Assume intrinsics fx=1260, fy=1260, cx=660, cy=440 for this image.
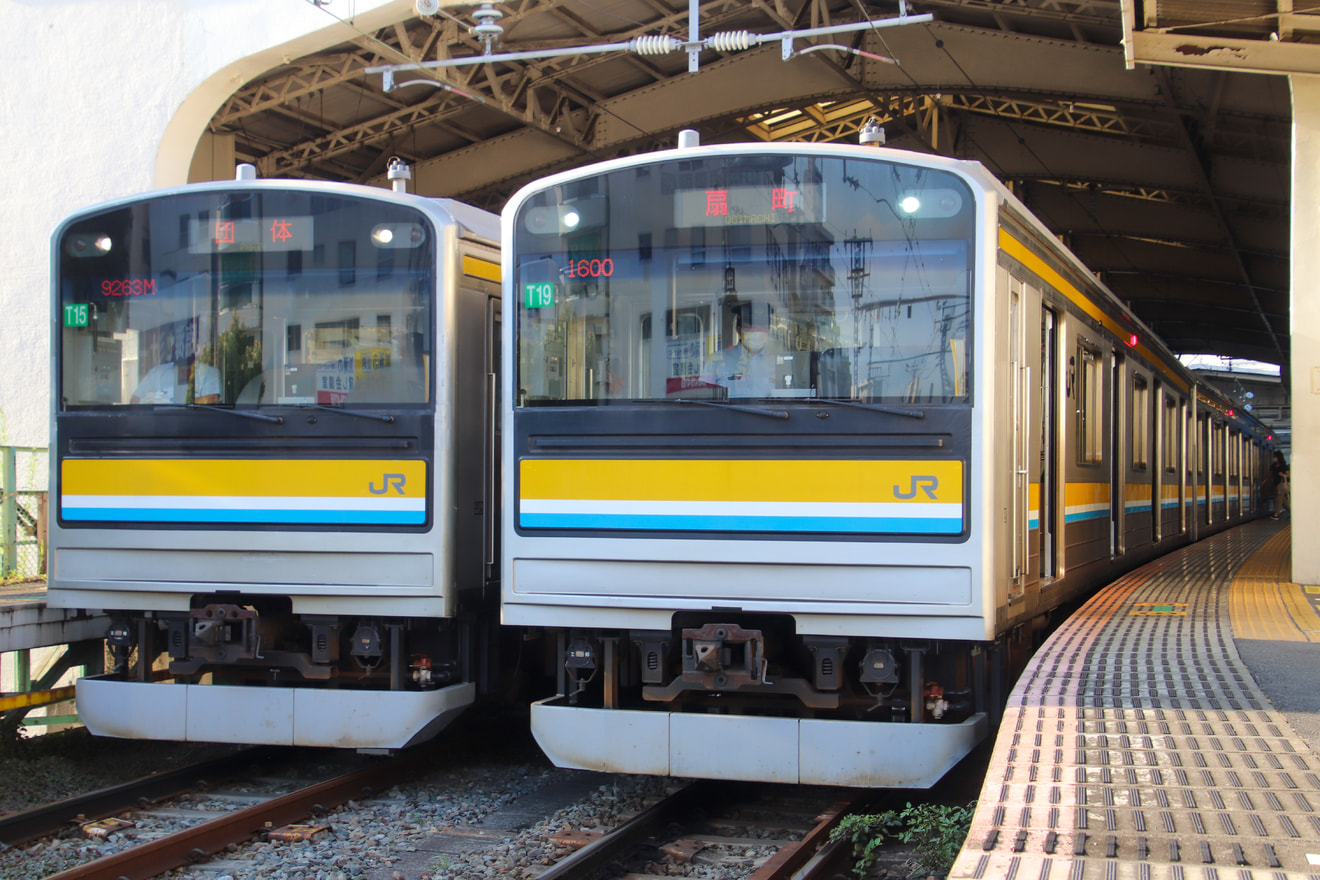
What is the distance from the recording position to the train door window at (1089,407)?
7703 millimetres

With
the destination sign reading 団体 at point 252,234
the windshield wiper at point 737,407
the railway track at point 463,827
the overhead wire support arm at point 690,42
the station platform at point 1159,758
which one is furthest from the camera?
the overhead wire support arm at point 690,42

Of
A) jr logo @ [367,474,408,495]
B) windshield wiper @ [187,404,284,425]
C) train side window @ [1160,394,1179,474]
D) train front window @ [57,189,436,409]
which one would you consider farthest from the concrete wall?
train side window @ [1160,394,1179,474]

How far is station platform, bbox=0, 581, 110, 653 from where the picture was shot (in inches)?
275

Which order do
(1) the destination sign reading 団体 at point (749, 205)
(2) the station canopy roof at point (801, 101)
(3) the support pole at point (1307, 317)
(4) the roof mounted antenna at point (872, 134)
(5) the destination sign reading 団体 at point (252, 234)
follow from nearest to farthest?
(1) the destination sign reading 団体 at point (749, 205)
(4) the roof mounted antenna at point (872, 134)
(5) the destination sign reading 団体 at point (252, 234)
(3) the support pole at point (1307, 317)
(2) the station canopy roof at point (801, 101)

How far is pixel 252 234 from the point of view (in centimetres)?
651

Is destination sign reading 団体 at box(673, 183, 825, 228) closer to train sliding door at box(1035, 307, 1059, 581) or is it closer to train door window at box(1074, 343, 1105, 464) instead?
train sliding door at box(1035, 307, 1059, 581)

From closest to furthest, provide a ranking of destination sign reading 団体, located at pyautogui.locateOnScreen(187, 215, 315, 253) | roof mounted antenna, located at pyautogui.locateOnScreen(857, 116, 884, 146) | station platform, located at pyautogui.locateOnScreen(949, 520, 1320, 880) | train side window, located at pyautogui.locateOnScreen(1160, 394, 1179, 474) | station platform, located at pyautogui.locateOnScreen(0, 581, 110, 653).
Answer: station platform, located at pyautogui.locateOnScreen(949, 520, 1320, 880), roof mounted antenna, located at pyautogui.locateOnScreen(857, 116, 884, 146), destination sign reading 団体, located at pyautogui.locateOnScreen(187, 215, 315, 253), station platform, located at pyautogui.locateOnScreen(0, 581, 110, 653), train side window, located at pyautogui.locateOnScreen(1160, 394, 1179, 474)

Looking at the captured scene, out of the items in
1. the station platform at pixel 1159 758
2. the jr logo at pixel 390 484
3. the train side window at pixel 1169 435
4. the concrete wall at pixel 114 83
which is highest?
the concrete wall at pixel 114 83

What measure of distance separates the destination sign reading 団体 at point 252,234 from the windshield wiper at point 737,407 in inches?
89.6

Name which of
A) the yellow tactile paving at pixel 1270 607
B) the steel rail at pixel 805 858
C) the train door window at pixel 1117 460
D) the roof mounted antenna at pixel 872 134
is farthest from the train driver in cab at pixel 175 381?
the train door window at pixel 1117 460

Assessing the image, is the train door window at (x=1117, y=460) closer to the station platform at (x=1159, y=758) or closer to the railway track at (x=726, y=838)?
the station platform at (x=1159, y=758)

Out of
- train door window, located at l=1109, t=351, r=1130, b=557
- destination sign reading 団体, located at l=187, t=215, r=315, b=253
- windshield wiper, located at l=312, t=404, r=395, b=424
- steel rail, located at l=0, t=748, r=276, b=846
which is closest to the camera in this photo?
steel rail, located at l=0, t=748, r=276, b=846

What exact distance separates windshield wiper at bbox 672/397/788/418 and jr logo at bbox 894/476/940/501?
0.59 m

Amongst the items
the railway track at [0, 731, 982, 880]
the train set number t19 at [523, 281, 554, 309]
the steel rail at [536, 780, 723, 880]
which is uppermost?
the train set number t19 at [523, 281, 554, 309]
